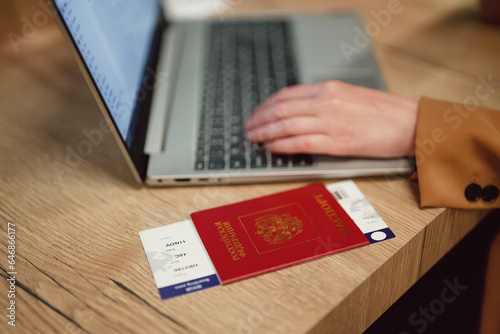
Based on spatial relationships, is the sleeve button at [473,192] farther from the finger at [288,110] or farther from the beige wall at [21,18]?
the beige wall at [21,18]

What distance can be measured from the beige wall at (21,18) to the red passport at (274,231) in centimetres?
68

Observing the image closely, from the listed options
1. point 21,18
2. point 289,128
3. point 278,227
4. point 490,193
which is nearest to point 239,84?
point 289,128

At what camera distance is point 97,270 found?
0.55 meters

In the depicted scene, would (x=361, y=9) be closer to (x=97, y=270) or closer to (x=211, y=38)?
(x=211, y=38)

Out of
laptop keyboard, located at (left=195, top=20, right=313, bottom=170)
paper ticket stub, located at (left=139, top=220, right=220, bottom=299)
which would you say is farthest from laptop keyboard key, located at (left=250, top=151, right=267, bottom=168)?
paper ticket stub, located at (left=139, top=220, right=220, bottom=299)

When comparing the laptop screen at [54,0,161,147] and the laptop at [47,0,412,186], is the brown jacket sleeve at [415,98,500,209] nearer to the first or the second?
the laptop at [47,0,412,186]

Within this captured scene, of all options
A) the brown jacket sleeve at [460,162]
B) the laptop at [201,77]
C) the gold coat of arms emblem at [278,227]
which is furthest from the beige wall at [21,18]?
the brown jacket sleeve at [460,162]

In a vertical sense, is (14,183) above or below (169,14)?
below

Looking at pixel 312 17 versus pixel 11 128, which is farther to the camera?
pixel 312 17

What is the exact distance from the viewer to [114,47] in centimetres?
66

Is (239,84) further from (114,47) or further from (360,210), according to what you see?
(360,210)

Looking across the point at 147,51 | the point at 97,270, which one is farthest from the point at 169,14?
the point at 97,270

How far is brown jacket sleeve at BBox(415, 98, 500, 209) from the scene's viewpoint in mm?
609

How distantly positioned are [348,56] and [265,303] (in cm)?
55
